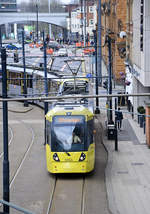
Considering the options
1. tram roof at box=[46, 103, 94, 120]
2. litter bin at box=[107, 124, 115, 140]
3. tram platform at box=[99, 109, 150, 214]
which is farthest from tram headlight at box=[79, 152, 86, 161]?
litter bin at box=[107, 124, 115, 140]

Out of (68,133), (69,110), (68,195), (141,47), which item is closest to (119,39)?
(141,47)

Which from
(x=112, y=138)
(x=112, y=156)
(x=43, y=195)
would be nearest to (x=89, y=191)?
(x=43, y=195)

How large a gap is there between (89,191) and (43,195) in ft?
5.25

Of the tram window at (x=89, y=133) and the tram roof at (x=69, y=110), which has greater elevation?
the tram roof at (x=69, y=110)

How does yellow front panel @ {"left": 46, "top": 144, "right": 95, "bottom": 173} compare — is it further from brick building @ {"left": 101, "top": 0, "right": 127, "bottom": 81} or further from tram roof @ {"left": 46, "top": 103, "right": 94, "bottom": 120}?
brick building @ {"left": 101, "top": 0, "right": 127, "bottom": 81}

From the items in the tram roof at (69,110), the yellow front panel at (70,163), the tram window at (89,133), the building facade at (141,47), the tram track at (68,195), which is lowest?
the tram track at (68,195)

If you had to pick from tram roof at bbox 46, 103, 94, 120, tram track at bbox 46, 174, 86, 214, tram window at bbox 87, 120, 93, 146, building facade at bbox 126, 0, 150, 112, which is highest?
building facade at bbox 126, 0, 150, 112

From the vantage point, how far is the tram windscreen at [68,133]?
18.1 metres

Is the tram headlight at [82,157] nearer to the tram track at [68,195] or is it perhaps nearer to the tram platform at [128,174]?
the tram track at [68,195]

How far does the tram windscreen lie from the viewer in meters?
18.1

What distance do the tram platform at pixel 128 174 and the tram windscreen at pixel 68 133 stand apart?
179 centimetres

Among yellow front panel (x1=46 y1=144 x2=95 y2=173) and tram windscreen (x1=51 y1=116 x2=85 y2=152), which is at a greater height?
tram windscreen (x1=51 y1=116 x2=85 y2=152)

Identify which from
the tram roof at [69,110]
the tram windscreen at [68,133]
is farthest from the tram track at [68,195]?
the tram roof at [69,110]

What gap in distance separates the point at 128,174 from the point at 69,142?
8.65 feet
